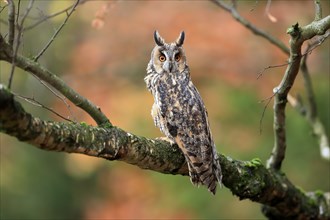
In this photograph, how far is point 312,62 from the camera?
377 inches

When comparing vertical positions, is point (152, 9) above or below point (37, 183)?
above

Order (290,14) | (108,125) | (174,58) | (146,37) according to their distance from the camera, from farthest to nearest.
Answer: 1. (146,37)
2. (290,14)
3. (174,58)
4. (108,125)

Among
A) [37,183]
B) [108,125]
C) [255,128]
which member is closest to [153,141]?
[108,125]

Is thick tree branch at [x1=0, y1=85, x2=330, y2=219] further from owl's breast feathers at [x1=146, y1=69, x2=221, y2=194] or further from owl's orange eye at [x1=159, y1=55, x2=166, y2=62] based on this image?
owl's orange eye at [x1=159, y1=55, x2=166, y2=62]

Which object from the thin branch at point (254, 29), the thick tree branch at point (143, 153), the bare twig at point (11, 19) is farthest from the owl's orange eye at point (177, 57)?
the bare twig at point (11, 19)

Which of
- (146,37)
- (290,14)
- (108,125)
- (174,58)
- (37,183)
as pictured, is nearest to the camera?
(108,125)

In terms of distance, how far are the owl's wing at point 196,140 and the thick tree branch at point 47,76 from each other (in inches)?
23.2

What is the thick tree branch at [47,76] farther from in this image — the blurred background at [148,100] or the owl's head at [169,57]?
the blurred background at [148,100]

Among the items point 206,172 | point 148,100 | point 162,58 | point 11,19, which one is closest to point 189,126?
point 206,172

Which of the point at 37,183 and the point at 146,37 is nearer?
the point at 146,37

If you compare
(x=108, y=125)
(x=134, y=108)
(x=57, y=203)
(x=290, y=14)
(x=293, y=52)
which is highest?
(x=290, y=14)

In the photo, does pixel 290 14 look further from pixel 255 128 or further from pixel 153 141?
pixel 153 141

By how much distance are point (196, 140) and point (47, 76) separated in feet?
3.73

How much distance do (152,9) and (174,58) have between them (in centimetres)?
512
